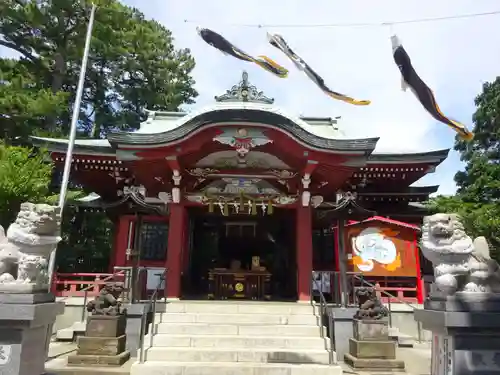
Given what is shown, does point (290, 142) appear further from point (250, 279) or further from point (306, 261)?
point (250, 279)

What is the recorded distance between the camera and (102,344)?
24.0ft

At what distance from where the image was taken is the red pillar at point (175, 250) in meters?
9.88

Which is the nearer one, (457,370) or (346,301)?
(457,370)

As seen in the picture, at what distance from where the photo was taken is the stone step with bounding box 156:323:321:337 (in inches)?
317

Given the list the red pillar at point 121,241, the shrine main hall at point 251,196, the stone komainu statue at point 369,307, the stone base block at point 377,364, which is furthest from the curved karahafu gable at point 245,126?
the stone base block at point 377,364

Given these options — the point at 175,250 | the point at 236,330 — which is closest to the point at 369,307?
the point at 236,330

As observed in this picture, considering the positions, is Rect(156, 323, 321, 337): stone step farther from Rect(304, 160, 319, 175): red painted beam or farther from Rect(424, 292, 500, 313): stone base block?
Rect(424, 292, 500, 313): stone base block

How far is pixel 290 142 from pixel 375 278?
533cm

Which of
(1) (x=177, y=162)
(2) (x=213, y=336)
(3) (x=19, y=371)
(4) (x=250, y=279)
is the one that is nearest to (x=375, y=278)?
(4) (x=250, y=279)

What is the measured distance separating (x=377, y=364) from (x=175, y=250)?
17.9 ft

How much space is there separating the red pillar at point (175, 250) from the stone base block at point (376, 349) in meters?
4.68

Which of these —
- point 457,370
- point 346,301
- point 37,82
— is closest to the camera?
point 457,370

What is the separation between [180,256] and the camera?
1020 centimetres

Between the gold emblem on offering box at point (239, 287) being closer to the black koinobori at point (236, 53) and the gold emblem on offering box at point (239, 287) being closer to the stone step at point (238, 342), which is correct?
the stone step at point (238, 342)
